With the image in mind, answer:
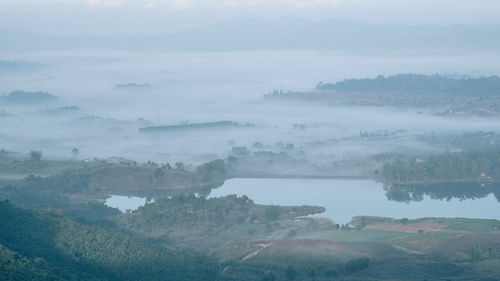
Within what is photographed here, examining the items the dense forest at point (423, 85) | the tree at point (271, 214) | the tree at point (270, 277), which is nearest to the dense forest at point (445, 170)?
the tree at point (271, 214)

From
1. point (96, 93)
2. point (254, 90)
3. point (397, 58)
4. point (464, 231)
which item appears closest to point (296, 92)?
point (254, 90)

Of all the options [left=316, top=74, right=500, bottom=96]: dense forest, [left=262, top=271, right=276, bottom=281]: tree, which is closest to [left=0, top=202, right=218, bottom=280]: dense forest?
[left=262, top=271, right=276, bottom=281]: tree

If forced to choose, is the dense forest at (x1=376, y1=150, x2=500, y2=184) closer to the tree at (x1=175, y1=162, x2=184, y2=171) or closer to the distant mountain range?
the tree at (x1=175, y1=162, x2=184, y2=171)

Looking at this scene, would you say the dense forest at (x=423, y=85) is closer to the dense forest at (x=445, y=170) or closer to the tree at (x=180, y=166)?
the dense forest at (x=445, y=170)

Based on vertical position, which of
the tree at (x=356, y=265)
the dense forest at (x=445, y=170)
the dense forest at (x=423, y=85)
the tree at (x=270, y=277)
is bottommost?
the tree at (x=270, y=277)

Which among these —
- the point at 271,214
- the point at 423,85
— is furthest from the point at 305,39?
the point at 271,214

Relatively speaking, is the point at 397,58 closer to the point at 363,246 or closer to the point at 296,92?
the point at 296,92

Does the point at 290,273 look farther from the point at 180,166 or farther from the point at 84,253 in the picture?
the point at 180,166

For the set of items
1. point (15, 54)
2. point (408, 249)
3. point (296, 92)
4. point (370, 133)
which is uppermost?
point (15, 54)

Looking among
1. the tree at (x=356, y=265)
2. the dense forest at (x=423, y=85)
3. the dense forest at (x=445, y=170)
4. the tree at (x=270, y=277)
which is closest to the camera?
the tree at (x=270, y=277)
